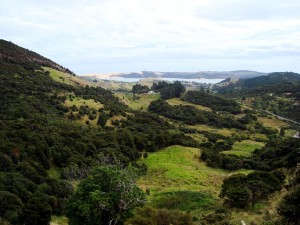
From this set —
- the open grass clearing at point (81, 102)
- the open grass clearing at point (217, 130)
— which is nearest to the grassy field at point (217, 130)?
the open grass clearing at point (217, 130)

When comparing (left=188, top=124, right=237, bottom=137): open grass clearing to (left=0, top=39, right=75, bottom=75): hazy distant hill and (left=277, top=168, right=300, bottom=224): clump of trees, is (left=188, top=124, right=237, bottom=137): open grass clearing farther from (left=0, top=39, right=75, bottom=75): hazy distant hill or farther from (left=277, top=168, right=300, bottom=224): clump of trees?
(left=277, top=168, right=300, bottom=224): clump of trees

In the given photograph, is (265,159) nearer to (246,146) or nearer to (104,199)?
(246,146)

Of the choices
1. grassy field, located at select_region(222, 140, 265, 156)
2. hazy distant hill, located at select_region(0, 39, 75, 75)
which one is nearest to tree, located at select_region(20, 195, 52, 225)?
grassy field, located at select_region(222, 140, 265, 156)

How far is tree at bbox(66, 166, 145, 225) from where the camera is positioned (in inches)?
1067

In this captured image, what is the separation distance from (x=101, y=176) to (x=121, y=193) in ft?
8.72

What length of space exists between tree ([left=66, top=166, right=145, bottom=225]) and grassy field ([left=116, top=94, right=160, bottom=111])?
11707cm

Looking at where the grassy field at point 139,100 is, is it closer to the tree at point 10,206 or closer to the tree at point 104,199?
the tree at point 10,206

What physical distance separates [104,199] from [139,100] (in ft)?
459

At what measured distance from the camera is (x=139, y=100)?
166 m

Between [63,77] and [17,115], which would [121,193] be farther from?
[63,77]

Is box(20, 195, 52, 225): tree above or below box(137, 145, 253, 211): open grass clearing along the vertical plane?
above

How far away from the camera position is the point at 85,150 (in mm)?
59969

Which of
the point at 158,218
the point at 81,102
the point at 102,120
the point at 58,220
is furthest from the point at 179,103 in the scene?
the point at 158,218

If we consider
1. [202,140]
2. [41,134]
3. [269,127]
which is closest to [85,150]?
[41,134]
